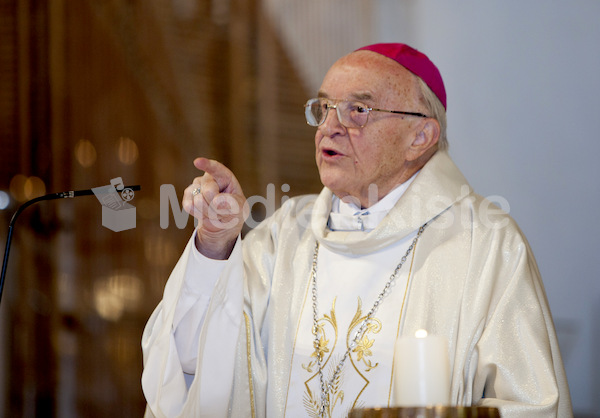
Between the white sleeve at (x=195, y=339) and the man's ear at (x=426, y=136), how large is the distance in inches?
35.8

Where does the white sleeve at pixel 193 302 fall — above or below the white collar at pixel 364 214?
below

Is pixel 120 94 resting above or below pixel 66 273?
above

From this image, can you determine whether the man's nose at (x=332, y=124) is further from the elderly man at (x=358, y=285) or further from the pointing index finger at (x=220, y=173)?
the pointing index finger at (x=220, y=173)

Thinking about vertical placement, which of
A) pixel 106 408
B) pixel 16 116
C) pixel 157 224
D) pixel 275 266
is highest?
pixel 16 116

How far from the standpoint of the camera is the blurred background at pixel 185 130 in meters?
4.08

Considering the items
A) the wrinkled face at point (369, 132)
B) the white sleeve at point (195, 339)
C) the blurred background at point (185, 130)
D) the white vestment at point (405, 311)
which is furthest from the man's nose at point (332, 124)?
the blurred background at point (185, 130)

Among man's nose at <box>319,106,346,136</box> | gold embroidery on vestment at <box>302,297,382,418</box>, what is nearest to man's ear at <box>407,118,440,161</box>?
man's nose at <box>319,106,346,136</box>

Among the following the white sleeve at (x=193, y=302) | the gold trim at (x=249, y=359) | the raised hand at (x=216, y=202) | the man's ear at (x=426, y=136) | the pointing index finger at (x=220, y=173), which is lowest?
the gold trim at (x=249, y=359)

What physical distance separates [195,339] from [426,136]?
1.27 meters

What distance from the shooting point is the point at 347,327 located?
287cm

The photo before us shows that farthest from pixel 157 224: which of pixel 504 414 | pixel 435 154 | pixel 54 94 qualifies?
pixel 504 414

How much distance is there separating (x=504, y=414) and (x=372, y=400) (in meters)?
0.53

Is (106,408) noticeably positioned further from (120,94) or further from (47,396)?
(120,94)

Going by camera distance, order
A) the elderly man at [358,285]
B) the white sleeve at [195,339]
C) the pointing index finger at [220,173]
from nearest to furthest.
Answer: the pointing index finger at [220,173], the elderly man at [358,285], the white sleeve at [195,339]
